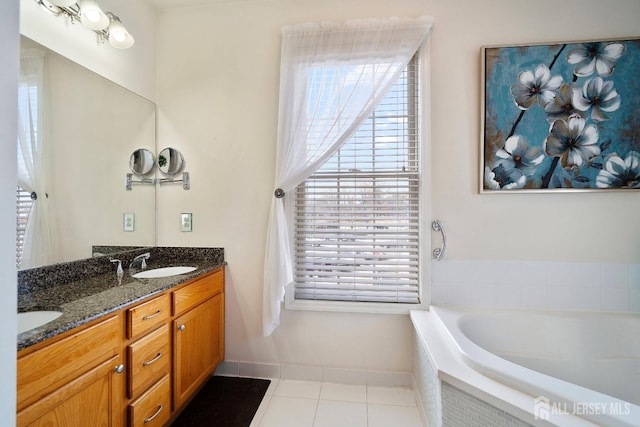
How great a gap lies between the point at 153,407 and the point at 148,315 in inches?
18.4

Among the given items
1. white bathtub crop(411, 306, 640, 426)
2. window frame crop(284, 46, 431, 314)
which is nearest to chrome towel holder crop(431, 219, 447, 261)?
window frame crop(284, 46, 431, 314)

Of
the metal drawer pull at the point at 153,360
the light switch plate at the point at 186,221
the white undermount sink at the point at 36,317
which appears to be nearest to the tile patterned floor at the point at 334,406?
the metal drawer pull at the point at 153,360

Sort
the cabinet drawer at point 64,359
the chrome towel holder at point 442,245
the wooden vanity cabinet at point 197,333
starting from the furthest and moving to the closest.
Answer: the chrome towel holder at point 442,245, the wooden vanity cabinet at point 197,333, the cabinet drawer at point 64,359

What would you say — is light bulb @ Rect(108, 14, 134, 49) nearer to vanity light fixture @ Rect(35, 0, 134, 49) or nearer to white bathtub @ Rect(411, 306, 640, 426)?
vanity light fixture @ Rect(35, 0, 134, 49)

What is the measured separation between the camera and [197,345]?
1697 millimetres

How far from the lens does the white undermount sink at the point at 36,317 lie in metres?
1.03

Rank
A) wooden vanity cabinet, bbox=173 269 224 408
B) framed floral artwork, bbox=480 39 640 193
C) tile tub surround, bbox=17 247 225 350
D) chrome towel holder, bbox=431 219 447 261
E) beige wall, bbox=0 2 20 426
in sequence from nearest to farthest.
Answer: beige wall, bbox=0 2 20 426 < tile tub surround, bbox=17 247 225 350 < wooden vanity cabinet, bbox=173 269 224 408 < framed floral artwork, bbox=480 39 640 193 < chrome towel holder, bbox=431 219 447 261

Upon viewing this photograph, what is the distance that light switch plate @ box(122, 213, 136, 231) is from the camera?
184 cm

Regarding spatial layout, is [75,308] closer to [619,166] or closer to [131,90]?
[131,90]

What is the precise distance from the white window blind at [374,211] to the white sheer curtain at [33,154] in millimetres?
1444

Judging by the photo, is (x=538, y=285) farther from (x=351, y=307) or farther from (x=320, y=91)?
Answer: (x=320, y=91)

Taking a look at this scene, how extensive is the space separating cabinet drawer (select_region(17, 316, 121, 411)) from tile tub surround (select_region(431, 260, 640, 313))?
1.78m

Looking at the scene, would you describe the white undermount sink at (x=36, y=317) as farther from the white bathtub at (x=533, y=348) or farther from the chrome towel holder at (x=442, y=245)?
the chrome towel holder at (x=442, y=245)

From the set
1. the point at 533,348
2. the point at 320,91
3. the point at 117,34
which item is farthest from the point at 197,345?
the point at 533,348
